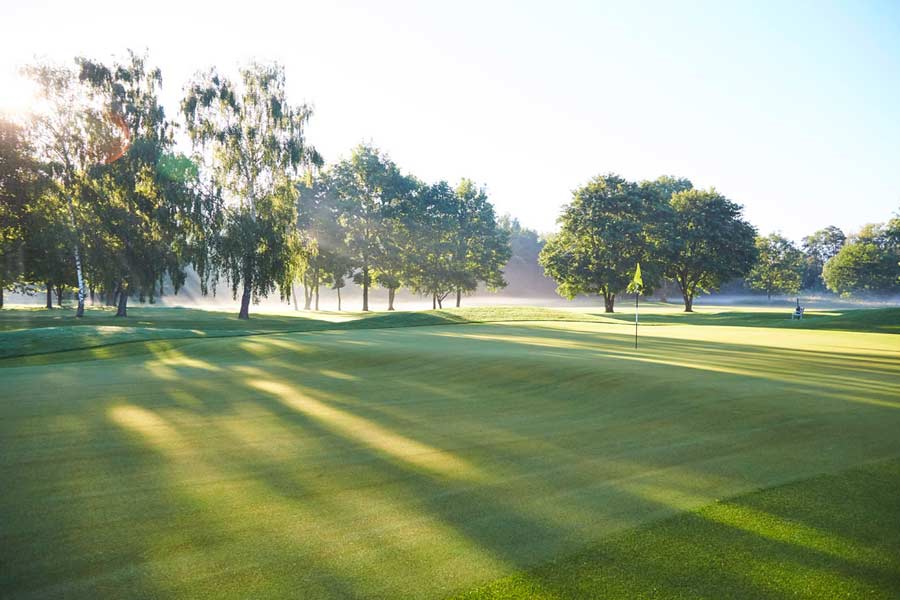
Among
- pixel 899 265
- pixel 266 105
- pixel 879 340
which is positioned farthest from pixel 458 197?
pixel 899 265

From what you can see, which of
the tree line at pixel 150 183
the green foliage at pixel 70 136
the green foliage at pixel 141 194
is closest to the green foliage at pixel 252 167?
the tree line at pixel 150 183

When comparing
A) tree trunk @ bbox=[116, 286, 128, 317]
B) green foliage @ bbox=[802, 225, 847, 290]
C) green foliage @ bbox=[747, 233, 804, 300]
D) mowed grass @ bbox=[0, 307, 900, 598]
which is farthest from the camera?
green foliage @ bbox=[802, 225, 847, 290]

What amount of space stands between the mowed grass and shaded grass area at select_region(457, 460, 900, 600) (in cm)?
2

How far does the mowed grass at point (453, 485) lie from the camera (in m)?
3.47

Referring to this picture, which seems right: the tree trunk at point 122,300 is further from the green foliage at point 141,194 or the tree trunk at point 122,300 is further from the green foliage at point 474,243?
the green foliage at point 474,243

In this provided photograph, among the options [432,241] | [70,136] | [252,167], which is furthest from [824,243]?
[70,136]

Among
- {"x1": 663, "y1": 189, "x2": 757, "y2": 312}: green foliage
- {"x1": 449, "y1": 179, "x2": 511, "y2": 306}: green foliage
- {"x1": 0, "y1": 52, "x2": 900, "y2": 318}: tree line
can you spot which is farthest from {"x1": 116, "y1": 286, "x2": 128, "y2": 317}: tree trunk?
{"x1": 663, "y1": 189, "x2": 757, "y2": 312}: green foliage

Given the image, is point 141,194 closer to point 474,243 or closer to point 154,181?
point 154,181

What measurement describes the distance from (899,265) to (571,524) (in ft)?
369

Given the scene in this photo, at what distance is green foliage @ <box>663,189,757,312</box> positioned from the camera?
173ft

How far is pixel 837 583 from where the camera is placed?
3.39 meters

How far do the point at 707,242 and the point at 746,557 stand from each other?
5591 centimetres

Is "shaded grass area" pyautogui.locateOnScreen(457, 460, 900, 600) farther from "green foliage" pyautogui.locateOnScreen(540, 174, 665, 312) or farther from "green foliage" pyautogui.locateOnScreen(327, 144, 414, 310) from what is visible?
"green foliage" pyautogui.locateOnScreen(327, 144, 414, 310)

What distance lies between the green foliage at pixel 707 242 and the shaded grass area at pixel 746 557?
51.7m
